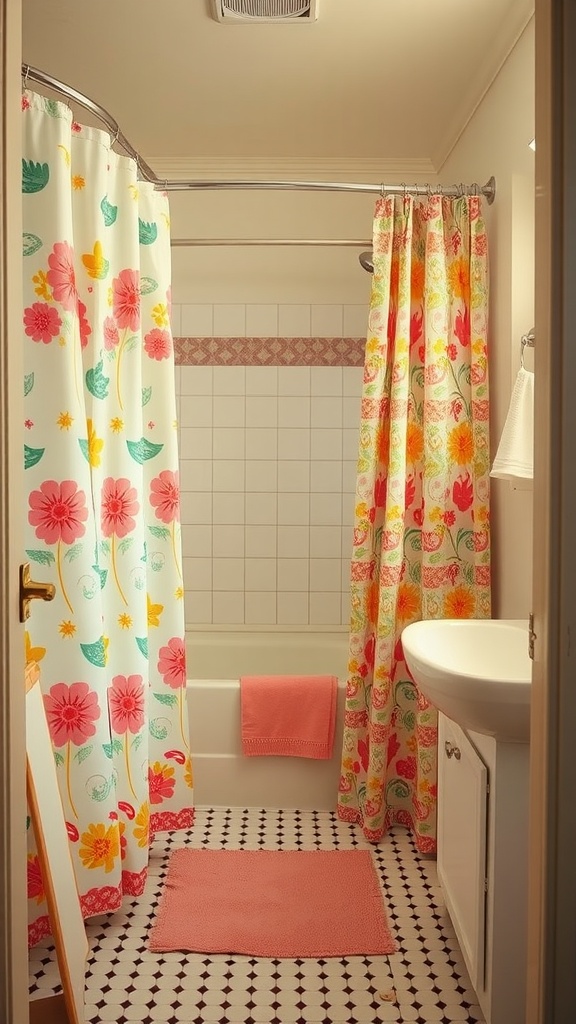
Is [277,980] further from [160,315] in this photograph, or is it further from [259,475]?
[259,475]

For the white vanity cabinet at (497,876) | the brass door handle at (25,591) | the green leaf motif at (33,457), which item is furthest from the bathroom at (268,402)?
the brass door handle at (25,591)

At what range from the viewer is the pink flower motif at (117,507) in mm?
2236

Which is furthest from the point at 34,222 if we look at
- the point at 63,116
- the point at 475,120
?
the point at 475,120

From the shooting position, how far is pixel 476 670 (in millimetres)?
1924

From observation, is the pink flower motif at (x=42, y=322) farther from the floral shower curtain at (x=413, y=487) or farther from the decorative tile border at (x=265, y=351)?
the decorative tile border at (x=265, y=351)

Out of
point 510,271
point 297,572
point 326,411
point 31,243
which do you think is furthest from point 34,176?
point 297,572

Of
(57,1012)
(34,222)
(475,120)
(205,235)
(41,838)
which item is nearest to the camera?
(41,838)

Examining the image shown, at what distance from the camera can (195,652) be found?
11.9 ft

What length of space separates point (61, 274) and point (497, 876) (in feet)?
5.62

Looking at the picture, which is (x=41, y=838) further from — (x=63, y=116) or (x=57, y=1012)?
(x=63, y=116)

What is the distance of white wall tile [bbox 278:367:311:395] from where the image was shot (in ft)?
12.1

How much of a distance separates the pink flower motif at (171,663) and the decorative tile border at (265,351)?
1623 millimetres

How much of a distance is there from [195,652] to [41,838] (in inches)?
79.9

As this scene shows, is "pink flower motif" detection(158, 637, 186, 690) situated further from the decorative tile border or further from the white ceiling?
the white ceiling
